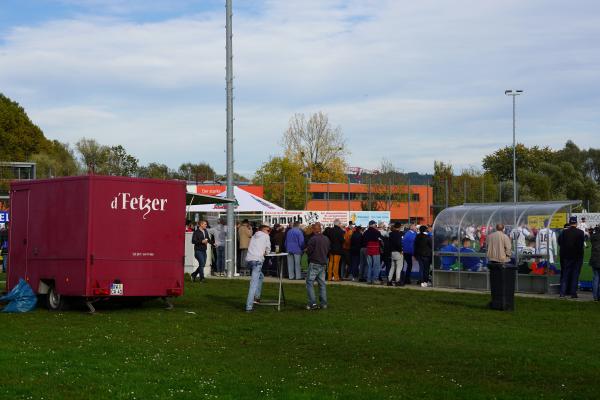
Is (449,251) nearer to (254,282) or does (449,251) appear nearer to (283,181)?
(254,282)

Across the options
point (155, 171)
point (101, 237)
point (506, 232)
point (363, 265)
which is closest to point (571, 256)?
point (506, 232)

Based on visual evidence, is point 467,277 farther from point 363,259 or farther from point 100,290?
point 100,290

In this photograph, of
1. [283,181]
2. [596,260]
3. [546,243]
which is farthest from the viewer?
[283,181]

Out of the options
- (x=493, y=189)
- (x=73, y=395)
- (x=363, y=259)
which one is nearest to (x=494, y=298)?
(x=363, y=259)

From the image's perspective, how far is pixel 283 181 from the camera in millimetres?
66000

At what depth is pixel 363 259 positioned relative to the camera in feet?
94.0

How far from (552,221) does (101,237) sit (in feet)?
39.1

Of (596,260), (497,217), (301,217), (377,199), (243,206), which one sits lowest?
(596,260)

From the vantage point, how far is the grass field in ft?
31.6

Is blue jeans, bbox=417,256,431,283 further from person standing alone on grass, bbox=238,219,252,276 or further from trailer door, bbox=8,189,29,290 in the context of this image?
trailer door, bbox=8,189,29,290

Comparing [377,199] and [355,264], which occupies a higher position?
[377,199]

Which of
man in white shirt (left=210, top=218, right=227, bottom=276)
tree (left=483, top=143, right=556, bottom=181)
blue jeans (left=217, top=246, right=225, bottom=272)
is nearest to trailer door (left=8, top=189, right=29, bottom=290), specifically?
man in white shirt (left=210, top=218, right=227, bottom=276)

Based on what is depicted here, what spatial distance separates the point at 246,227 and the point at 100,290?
564 inches

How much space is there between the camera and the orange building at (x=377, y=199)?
7900cm
